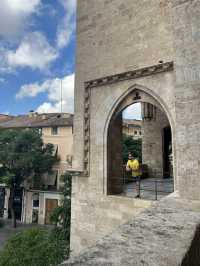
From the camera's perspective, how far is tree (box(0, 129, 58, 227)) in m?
20.2

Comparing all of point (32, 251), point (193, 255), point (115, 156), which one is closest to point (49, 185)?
point (32, 251)

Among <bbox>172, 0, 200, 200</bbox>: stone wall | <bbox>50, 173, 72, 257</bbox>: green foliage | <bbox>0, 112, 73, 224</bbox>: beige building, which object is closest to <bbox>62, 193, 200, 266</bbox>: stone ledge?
<bbox>172, 0, 200, 200</bbox>: stone wall

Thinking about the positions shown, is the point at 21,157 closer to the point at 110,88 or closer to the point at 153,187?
the point at 153,187

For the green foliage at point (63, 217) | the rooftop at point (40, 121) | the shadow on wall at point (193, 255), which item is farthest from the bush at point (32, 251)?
the rooftop at point (40, 121)

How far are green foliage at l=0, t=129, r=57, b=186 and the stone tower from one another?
44.1 feet

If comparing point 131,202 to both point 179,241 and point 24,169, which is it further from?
point 24,169

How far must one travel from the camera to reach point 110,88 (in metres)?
7.34

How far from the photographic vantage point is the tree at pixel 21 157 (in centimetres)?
2016

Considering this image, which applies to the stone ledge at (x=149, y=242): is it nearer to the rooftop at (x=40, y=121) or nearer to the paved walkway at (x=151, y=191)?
the paved walkway at (x=151, y=191)

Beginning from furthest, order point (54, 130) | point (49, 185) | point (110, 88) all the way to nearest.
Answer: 1. point (54, 130)
2. point (49, 185)
3. point (110, 88)

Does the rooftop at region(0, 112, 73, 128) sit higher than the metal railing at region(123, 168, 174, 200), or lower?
higher

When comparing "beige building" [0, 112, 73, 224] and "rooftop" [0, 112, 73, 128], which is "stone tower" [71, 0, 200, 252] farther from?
"rooftop" [0, 112, 73, 128]

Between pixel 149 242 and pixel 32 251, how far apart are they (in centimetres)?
637

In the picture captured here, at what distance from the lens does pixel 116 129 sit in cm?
757
